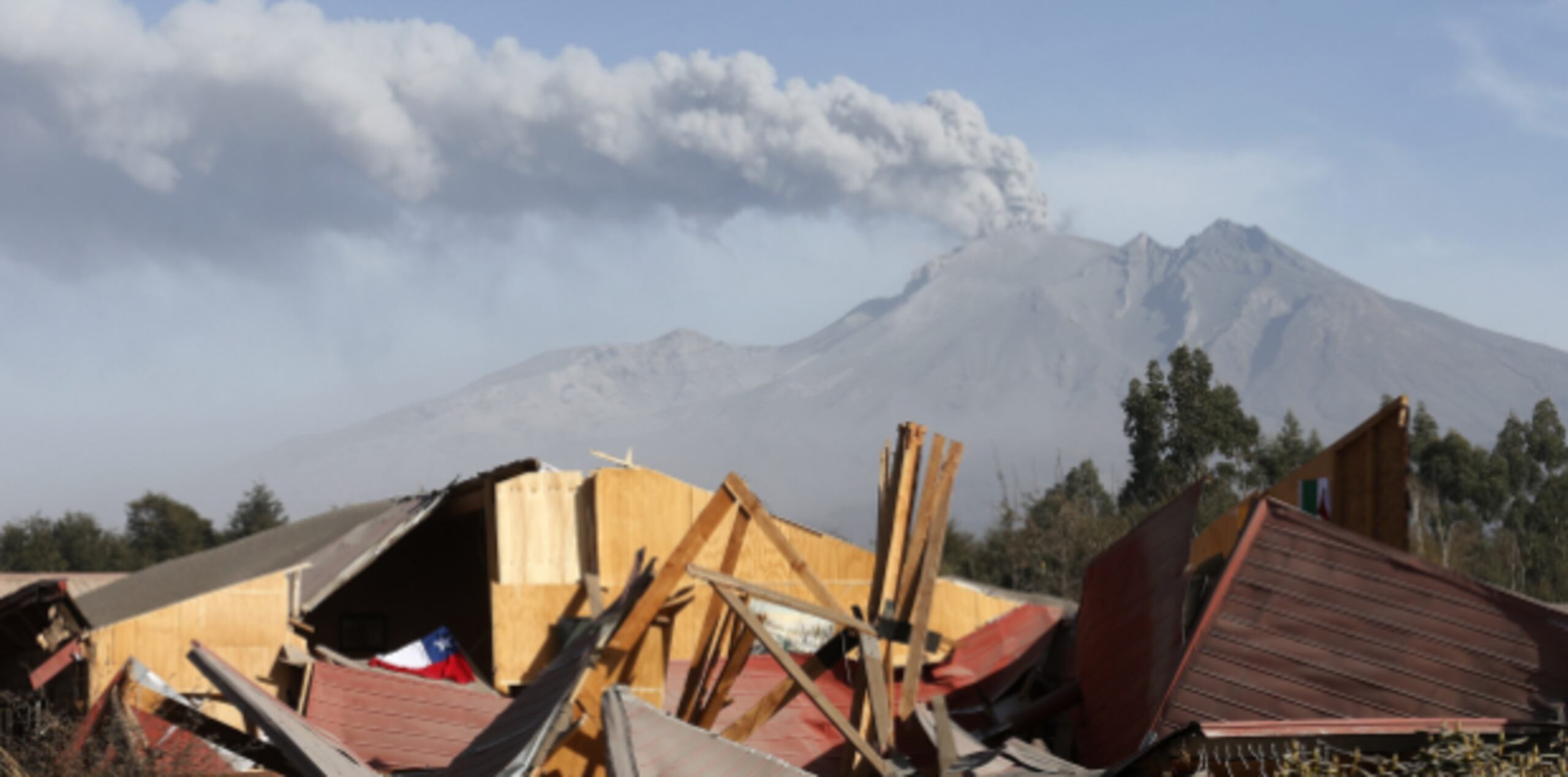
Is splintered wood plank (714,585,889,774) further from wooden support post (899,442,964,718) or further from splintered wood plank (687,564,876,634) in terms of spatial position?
wooden support post (899,442,964,718)

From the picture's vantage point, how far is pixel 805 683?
11.2 meters

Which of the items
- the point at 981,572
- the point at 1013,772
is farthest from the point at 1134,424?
the point at 1013,772

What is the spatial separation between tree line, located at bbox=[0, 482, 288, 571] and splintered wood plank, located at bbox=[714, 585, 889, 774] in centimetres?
5540

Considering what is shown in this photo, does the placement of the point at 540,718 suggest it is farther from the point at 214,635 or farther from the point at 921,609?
the point at 214,635

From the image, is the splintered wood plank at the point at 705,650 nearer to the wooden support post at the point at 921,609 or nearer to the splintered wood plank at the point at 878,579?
the splintered wood plank at the point at 878,579

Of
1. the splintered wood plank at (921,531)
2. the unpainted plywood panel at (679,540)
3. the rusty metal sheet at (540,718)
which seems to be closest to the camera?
the rusty metal sheet at (540,718)

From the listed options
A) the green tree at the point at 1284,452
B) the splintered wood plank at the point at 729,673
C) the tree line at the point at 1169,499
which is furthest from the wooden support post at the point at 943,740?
the green tree at the point at 1284,452

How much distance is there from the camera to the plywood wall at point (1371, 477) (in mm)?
13422

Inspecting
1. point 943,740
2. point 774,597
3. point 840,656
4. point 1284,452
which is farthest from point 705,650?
point 1284,452

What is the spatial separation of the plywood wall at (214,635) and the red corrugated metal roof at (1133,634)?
31.9ft

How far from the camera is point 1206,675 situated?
11.0m

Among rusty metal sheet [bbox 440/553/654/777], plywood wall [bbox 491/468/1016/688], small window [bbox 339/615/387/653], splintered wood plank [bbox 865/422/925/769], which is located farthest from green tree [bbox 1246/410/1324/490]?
rusty metal sheet [bbox 440/553/654/777]

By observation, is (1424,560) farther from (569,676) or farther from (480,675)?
(480,675)

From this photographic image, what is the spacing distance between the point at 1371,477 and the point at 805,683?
5905mm
